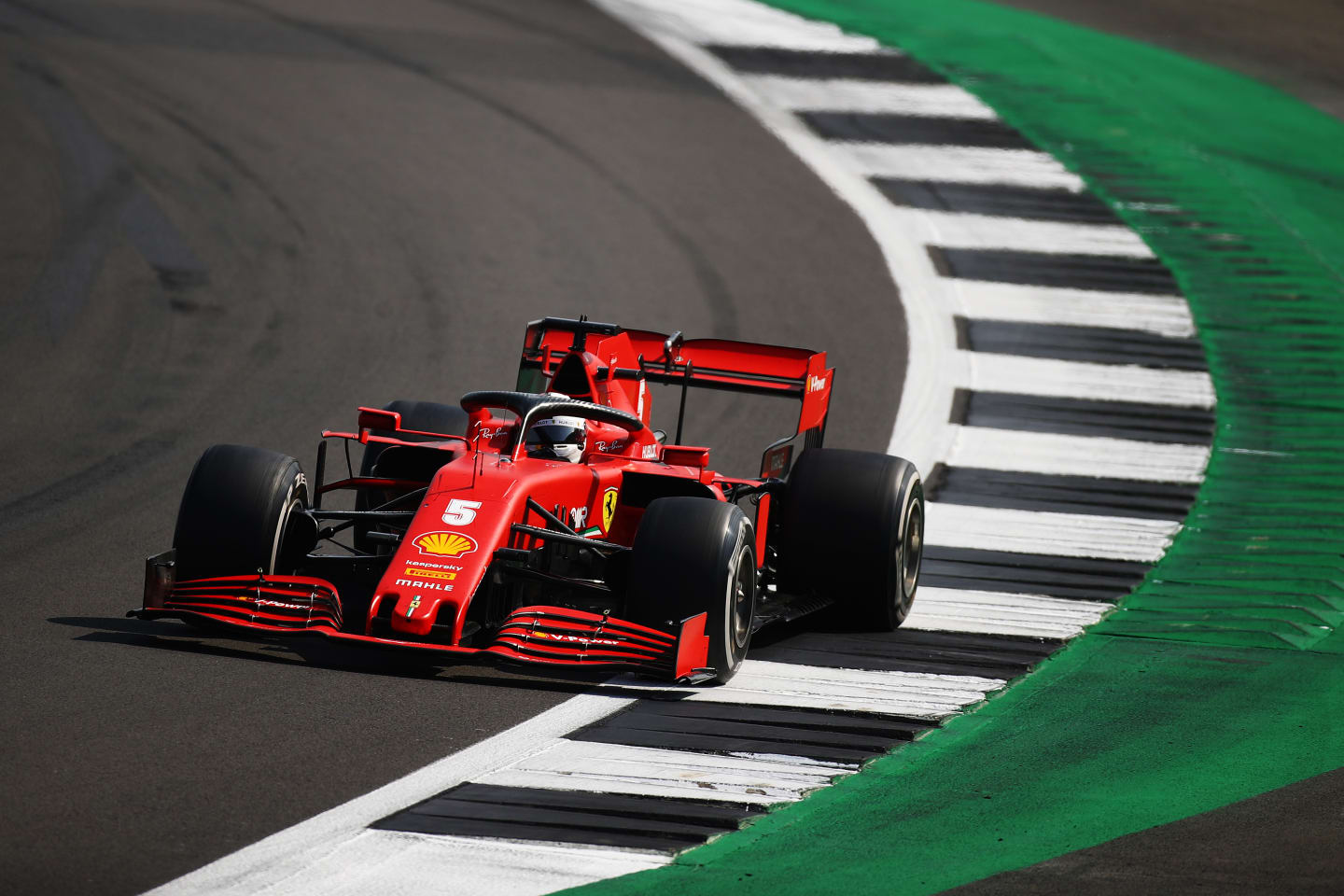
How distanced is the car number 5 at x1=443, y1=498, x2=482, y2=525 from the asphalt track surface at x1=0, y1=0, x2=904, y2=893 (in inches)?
26.6

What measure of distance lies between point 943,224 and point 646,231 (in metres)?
3.12

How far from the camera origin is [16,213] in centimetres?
1766

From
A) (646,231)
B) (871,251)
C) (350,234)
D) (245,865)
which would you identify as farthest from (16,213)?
(245,865)

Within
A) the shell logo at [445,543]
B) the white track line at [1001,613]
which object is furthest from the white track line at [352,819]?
the white track line at [1001,613]

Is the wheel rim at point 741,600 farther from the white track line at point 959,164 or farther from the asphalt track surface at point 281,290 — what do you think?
the white track line at point 959,164

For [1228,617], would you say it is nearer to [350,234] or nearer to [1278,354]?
[1278,354]

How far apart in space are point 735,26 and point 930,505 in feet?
45.2

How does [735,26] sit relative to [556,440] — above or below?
above

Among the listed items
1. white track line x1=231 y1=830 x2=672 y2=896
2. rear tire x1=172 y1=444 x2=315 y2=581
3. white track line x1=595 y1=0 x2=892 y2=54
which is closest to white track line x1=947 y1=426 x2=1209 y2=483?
rear tire x1=172 y1=444 x2=315 y2=581

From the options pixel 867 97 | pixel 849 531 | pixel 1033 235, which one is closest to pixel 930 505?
pixel 849 531

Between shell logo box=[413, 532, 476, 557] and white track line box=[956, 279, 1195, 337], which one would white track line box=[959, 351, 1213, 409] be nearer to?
white track line box=[956, 279, 1195, 337]

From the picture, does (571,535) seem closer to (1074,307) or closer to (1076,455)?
(1076,455)

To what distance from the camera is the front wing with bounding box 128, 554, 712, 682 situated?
8273 mm

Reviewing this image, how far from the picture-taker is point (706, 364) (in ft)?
36.1
